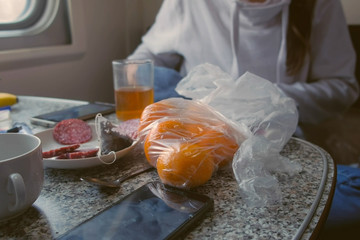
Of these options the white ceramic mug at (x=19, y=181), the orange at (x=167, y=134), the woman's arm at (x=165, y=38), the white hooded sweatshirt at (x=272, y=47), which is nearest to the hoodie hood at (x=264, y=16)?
the white hooded sweatshirt at (x=272, y=47)

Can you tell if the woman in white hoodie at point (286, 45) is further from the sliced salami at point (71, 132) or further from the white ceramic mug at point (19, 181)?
the white ceramic mug at point (19, 181)

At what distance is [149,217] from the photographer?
0.37 metres

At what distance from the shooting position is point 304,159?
0.57 meters

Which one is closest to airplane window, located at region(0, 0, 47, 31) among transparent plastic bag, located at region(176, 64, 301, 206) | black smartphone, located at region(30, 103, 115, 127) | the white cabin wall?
the white cabin wall

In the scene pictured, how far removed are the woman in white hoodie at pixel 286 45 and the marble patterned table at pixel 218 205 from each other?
76 cm

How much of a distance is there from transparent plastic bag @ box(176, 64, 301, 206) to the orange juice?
10cm

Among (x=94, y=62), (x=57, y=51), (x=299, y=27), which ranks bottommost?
→ (x=94, y=62)

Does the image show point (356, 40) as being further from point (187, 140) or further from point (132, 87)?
point (187, 140)

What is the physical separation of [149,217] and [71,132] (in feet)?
1.04

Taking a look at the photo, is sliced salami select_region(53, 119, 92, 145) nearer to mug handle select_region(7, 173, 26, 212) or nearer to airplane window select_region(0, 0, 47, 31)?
mug handle select_region(7, 173, 26, 212)

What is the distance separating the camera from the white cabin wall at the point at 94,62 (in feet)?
4.40

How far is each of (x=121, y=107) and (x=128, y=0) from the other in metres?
1.31

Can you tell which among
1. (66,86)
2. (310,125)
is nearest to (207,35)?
(310,125)

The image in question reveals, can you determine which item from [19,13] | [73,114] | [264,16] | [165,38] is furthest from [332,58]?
[19,13]
